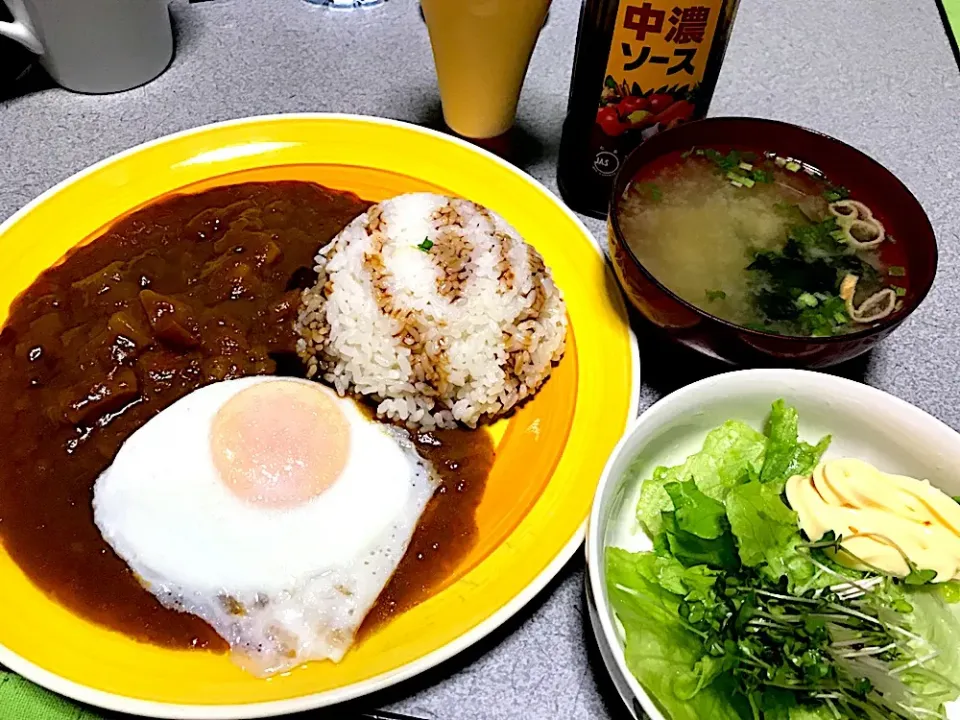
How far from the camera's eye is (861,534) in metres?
1.56

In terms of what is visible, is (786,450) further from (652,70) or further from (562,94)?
A: (562,94)

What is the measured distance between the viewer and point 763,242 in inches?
85.9

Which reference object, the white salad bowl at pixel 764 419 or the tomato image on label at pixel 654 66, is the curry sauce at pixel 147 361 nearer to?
the white salad bowl at pixel 764 419

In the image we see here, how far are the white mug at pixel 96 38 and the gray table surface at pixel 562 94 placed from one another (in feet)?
0.20

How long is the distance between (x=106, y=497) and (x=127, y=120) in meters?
1.52

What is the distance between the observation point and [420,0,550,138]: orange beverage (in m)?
2.23

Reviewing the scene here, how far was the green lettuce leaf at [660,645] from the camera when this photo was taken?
1.47 meters

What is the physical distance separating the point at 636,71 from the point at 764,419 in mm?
943

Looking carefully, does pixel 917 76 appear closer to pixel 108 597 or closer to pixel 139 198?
pixel 139 198

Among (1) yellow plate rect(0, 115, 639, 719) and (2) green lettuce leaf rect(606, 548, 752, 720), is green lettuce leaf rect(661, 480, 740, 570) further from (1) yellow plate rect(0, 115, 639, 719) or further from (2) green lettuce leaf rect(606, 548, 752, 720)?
(1) yellow plate rect(0, 115, 639, 719)

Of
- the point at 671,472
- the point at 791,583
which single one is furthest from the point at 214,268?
the point at 791,583

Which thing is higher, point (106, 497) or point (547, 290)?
point (547, 290)

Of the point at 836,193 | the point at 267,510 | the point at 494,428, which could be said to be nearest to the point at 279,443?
the point at 267,510

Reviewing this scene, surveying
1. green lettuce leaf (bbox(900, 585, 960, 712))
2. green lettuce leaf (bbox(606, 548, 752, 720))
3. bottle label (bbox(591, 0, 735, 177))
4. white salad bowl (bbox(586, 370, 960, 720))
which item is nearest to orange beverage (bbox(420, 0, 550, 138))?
bottle label (bbox(591, 0, 735, 177))
